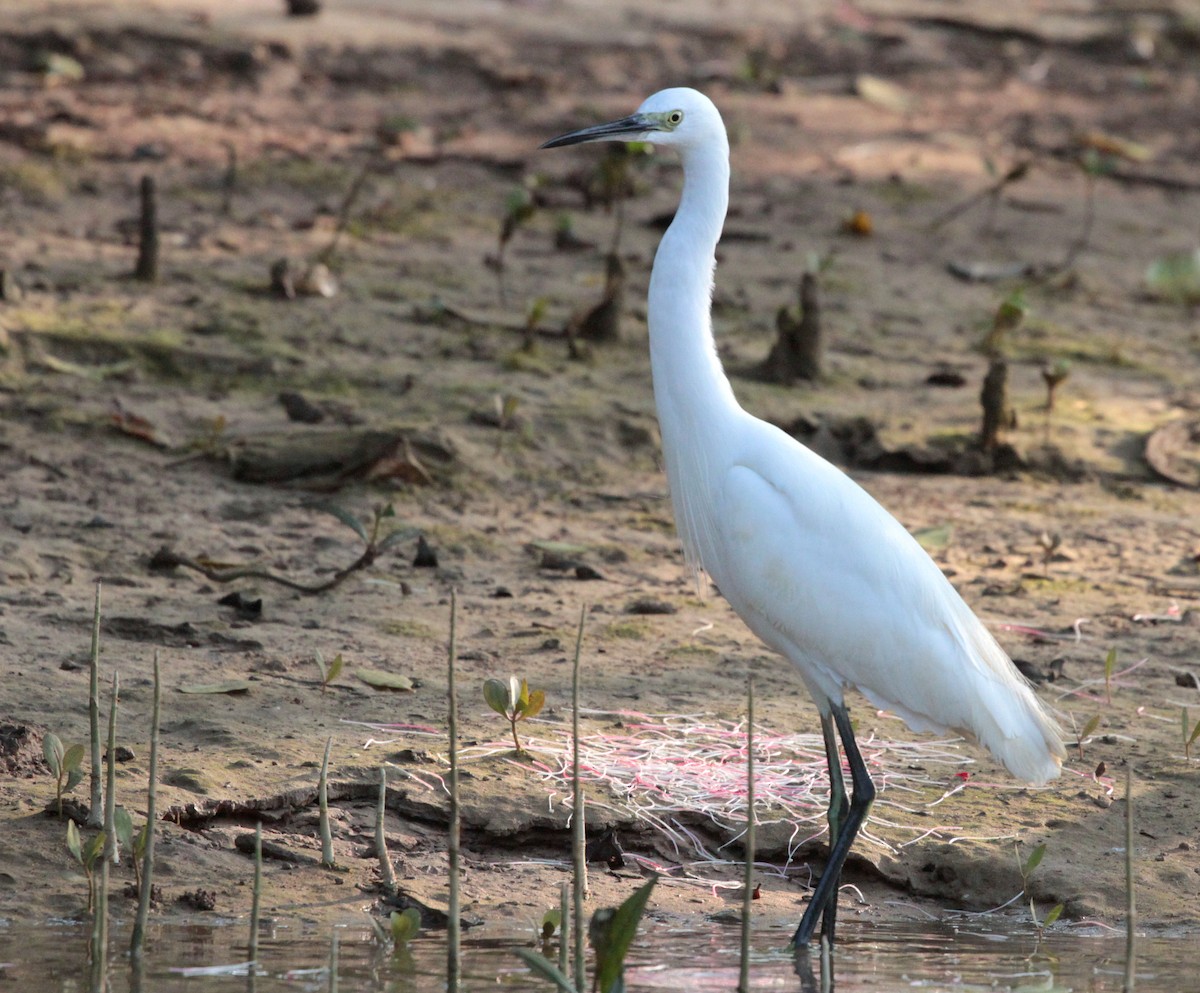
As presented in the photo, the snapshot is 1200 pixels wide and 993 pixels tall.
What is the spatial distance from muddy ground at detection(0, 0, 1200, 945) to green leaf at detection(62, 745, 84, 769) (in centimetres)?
19

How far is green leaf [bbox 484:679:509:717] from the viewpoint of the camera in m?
4.23

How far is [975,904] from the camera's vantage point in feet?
13.8

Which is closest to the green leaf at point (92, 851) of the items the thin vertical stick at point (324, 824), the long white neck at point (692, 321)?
the thin vertical stick at point (324, 824)

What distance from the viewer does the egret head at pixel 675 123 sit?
427 centimetres

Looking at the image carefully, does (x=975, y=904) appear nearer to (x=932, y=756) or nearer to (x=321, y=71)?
(x=932, y=756)

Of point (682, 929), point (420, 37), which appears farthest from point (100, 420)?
point (420, 37)

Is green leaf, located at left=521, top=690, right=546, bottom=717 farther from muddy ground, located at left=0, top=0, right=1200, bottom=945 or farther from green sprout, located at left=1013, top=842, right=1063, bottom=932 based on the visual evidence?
green sprout, located at left=1013, top=842, right=1063, bottom=932

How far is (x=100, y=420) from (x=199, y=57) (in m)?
5.10

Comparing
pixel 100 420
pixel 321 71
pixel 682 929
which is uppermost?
pixel 321 71

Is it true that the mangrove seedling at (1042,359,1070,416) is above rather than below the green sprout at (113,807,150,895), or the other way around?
above

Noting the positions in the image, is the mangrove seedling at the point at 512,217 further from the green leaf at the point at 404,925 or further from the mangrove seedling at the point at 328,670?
the green leaf at the point at 404,925

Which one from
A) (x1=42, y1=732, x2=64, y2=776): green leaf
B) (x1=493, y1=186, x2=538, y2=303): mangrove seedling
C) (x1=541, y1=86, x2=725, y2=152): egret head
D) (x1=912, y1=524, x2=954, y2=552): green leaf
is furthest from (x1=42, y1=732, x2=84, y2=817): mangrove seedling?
(x1=493, y1=186, x2=538, y2=303): mangrove seedling

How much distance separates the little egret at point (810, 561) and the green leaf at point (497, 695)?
0.62 meters

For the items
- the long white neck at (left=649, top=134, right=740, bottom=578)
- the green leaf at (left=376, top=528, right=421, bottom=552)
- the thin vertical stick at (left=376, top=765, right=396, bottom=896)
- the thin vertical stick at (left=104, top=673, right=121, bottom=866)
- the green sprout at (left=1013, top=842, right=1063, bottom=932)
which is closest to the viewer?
the thin vertical stick at (left=104, top=673, right=121, bottom=866)
